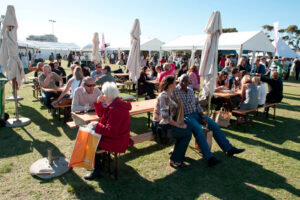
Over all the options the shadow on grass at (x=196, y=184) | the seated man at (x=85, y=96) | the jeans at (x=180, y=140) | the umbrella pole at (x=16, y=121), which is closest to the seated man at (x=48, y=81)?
the umbrella pole at (x=16, y=121)

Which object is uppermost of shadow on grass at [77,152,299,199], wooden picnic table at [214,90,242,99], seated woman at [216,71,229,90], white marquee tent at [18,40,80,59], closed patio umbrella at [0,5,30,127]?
white marquee tent at [18,40,80,59]

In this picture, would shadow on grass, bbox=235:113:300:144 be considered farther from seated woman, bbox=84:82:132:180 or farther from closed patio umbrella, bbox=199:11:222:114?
seated woman, bbox=84:82:132:180

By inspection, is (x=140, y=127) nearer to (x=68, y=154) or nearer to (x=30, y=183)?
(x=68, y=154)

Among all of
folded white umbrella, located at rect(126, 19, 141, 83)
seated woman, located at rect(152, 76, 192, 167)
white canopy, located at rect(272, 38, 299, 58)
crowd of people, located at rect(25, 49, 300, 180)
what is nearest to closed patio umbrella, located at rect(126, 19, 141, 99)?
folded white umbrella, located at rect(126, 19, 141, 83)

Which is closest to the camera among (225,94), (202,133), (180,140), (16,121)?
(180,140)

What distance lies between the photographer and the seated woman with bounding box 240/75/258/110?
18.1 feet

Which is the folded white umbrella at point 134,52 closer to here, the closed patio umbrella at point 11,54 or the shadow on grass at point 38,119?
the shadow on grass at point 38,119

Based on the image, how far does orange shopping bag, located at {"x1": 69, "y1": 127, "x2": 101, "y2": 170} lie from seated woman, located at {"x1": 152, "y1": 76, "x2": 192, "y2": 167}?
1.11 metres

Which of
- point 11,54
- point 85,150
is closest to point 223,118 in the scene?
point 85,150

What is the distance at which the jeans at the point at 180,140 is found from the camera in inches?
138

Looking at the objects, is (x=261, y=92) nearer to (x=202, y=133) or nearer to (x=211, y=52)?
(x=211, y=52)

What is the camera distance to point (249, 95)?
554cm

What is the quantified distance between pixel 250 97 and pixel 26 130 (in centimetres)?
572

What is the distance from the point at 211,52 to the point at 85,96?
2.91 metres
